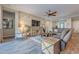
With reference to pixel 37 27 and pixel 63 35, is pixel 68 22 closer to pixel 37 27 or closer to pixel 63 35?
pixel 63 35

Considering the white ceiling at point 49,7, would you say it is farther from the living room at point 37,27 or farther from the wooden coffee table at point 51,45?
the wooden coffee table at point 51,45

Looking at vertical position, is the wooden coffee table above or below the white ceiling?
below

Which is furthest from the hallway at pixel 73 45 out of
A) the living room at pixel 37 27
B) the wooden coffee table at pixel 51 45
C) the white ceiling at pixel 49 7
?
the white ceiling at pixel 49 7

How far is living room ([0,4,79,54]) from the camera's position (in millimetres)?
1980

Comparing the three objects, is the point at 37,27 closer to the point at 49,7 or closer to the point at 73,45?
the point at 49,7

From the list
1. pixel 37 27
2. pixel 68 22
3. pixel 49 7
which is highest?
pixel 49 7

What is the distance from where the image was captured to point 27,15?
81.1 inches

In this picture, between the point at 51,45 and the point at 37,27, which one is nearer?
the point at 51,45

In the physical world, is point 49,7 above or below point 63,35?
above

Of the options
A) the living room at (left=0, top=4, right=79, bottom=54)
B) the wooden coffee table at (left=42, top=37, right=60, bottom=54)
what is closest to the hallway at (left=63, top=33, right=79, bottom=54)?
the living room at (left=0, top=4, right=79, bottom=54)

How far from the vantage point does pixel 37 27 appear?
84.8 inches

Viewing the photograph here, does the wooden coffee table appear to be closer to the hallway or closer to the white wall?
the hallway

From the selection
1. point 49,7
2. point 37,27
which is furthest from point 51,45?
point 49,7

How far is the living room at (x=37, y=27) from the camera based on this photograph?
6.50 feet
